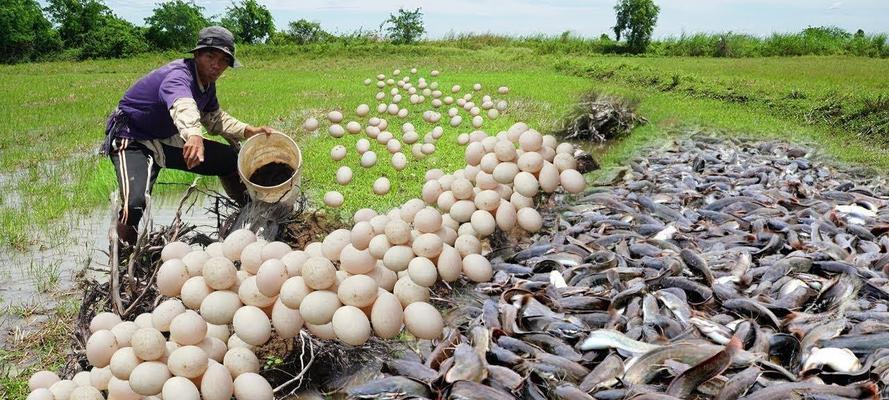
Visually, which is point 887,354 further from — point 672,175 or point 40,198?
point 40,198

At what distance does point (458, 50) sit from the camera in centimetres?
2144

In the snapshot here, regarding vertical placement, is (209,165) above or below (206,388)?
above

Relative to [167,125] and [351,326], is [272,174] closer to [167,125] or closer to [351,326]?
[167,125]

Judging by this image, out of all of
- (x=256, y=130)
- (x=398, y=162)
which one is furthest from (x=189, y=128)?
(x=398, y=162)

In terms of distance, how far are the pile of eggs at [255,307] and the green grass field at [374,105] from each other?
2.11 meters

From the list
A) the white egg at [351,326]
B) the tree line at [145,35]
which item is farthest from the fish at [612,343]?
→ the tree line at [145,35]

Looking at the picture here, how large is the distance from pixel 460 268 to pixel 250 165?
196 centimetres

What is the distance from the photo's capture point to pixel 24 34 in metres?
21.2

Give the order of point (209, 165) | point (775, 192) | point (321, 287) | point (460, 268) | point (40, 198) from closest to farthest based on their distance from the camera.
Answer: point (321, 287) < point (460, 268) < point (775, 192) < point (209, 165) < point (40, 198)

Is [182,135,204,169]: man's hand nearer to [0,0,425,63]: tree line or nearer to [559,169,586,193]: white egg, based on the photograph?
[559,169,586,193]: white egg

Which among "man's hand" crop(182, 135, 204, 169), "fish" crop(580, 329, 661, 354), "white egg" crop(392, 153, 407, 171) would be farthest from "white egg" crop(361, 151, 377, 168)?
"fish" crop(580, 329, 661, 354)

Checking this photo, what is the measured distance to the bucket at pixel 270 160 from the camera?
3744mm

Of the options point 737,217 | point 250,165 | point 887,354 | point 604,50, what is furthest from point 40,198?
point 604,50

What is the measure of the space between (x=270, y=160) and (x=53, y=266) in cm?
145
